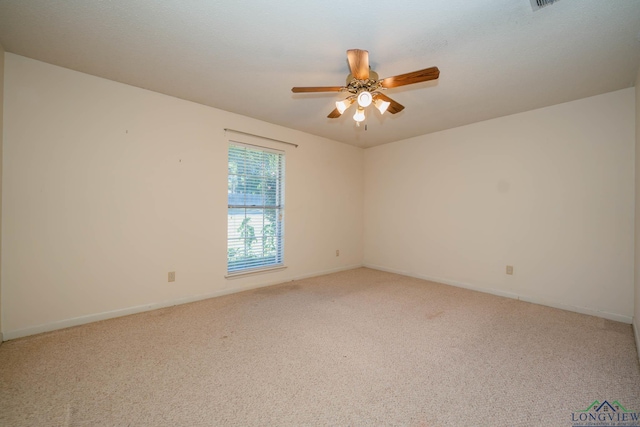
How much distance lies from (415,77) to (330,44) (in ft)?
2.30

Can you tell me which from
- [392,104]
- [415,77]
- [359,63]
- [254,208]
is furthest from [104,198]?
[415,77]

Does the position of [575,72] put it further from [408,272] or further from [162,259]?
[162,259]

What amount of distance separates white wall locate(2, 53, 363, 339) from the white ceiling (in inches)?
11.5

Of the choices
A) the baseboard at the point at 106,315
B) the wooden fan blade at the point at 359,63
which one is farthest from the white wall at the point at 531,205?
the baseboard at the point at 106,315

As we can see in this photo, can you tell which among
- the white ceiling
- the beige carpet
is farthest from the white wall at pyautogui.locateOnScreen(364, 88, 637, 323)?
the beige carpet

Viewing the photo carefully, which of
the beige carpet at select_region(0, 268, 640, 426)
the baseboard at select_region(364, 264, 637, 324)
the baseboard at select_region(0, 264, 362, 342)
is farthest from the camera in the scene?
the baseboard at select_region(364, 264, 637, 324)

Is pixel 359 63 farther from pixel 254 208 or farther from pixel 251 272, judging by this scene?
pixel 251 272

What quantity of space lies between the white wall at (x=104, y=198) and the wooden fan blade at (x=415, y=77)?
7.31 feet

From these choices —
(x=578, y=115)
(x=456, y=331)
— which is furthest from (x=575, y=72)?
(x=456, y=331)

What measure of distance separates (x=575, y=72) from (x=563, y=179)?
1223 millimetres

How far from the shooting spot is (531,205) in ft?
10.7

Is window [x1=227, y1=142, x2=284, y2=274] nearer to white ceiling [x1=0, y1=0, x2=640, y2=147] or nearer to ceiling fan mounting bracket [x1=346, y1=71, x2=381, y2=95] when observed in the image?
white ceiling [x1=0, y1=0, x2=640, y2=147]

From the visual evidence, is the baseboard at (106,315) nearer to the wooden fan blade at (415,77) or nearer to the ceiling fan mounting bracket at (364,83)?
the ceiling fan mounting bracket at (364,83)

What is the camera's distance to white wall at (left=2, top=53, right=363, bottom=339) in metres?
2.27
